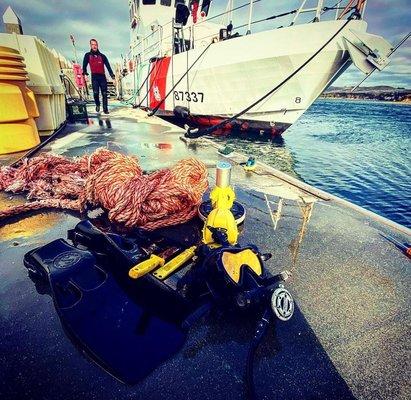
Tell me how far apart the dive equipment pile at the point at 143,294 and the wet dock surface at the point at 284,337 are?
0.08 m

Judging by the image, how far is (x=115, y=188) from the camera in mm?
2553

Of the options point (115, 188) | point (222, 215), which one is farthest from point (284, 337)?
point (115, 188)

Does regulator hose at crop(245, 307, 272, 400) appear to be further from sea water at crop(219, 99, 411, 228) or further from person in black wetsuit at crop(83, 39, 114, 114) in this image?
person in black wetsuit at crop(83, 39, 114, 114)

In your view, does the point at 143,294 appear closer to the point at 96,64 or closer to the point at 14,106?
the point at 14,106

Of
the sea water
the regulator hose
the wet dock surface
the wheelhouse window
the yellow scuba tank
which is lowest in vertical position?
the sea water

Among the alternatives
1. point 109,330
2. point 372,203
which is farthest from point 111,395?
point 372,203

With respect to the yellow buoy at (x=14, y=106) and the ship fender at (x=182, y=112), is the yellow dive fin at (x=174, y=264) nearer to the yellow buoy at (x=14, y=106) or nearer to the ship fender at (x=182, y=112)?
the yellow buoy at (x=14, y=106)

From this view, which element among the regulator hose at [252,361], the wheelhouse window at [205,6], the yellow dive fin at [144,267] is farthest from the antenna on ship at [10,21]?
the wheelhouse window at [205,6]

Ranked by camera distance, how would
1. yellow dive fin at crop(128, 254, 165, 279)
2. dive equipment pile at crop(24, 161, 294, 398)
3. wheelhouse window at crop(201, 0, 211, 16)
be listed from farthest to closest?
1. wheelhouse window at crop(201, 0, 211, 16)
2. yellow dive fin at crop(128, 254, 165, 279)
3. dive equipment pile at crop(24, 161, 294, 398)

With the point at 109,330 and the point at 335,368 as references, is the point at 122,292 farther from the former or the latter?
the point at 335,368

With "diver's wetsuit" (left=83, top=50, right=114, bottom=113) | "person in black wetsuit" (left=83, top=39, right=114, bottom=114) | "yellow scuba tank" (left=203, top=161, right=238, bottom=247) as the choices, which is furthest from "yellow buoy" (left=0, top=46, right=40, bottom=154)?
"diver's wetsuit" (left=83, top=50, right=114, bottom=113)

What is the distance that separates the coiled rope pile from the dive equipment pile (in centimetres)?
59

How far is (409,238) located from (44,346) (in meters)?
3.17

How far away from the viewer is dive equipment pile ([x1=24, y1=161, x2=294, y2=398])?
3.99 feet
